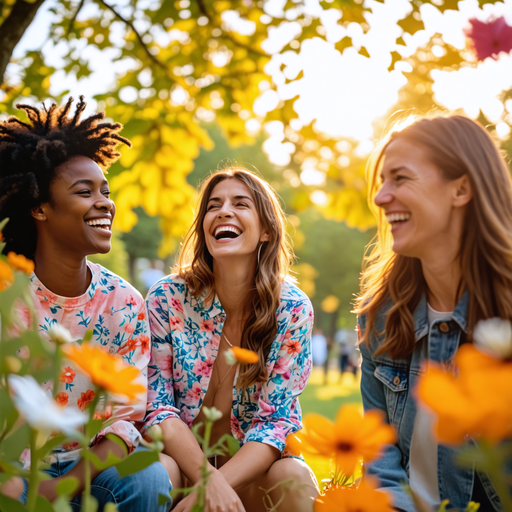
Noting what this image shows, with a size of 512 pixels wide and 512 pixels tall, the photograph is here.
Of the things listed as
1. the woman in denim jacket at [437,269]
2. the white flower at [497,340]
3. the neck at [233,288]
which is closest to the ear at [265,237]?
the neck at [233,288]

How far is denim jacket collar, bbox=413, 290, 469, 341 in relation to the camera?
1790 mm

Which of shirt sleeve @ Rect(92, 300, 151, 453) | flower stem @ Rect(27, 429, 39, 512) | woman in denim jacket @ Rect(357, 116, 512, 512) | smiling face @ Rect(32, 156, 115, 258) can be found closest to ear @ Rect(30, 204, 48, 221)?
smiling face @ Rect(32, 156, 115, 258)

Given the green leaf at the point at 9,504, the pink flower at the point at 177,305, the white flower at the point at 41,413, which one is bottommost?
the green leaf at the point at 9,504

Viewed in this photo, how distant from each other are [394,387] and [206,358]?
2.84 feet

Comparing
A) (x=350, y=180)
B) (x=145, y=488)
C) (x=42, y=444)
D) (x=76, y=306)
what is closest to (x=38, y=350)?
(x=42, y=444)

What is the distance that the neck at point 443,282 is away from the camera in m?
1.87

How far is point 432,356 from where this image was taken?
185 centimetres

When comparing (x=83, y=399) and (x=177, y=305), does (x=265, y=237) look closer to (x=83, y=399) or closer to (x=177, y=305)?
(x=177, y=305)

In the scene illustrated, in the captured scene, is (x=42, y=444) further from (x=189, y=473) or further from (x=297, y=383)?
(x=297, y=383)

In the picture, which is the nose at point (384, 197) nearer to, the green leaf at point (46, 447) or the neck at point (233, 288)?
the neck at point (233, 288)

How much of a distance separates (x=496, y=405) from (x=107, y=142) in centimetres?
200

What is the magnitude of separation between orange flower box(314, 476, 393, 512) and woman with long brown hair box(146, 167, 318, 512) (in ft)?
4.27

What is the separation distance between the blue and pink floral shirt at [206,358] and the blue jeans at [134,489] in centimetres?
44

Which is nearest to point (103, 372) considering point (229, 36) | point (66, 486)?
point (66, 486)
